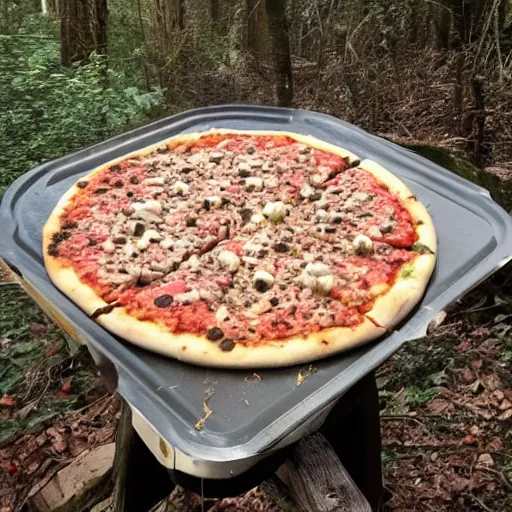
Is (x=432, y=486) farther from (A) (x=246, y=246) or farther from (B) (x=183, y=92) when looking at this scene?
(B) (x=183, y=92)

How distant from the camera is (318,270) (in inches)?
79.4

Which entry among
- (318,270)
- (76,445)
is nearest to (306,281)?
(318,270)

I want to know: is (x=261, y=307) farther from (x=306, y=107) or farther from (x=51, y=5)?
(x=51, y=5)

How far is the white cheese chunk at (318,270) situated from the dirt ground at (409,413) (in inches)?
47.1

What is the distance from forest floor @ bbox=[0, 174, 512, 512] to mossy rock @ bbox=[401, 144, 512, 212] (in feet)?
1.24

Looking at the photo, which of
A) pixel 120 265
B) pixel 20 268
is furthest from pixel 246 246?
pixel 20 268

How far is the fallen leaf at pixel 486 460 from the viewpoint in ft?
9.20

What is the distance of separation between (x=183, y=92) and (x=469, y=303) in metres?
3.70

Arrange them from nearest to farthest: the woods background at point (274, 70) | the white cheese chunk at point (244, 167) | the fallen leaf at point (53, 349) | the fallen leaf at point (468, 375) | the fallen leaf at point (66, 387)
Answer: the white cheese chunk at point (244, 167), the fallen leaf at point (468, 375), the fallen leaf at point (66, 387), the fallen leaf at point (53, 349), the woods background at point (274, 70)

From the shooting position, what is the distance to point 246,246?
2152mm

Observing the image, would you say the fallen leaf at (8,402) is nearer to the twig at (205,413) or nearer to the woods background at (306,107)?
the woods background at (306,107)

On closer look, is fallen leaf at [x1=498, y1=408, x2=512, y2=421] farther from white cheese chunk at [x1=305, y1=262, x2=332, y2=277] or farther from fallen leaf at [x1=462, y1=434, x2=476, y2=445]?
white cheese chunk at [x1=305, y1=262, x2=332, y2=277]

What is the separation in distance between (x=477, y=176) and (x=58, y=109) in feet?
11.7

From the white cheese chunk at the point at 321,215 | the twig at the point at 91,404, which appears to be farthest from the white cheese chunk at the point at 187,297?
the twig at the point at 91,404
